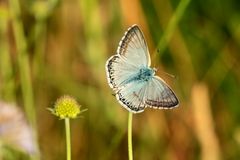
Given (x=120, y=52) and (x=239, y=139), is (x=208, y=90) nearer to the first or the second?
(x=239, y=139)

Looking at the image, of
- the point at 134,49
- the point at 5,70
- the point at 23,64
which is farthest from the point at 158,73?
the point at 134,49

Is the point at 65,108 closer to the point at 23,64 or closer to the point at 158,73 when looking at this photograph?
the point at 23,64

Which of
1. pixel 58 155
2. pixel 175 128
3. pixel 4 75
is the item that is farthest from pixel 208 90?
pixel 4 75

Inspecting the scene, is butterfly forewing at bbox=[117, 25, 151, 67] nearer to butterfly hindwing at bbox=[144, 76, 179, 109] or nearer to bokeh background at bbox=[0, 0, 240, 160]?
butterfly hindwing at bbox=[144, 76, 179, 109]

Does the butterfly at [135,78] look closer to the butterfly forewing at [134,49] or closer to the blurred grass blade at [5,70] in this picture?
the butterfly forewing at [134,49]

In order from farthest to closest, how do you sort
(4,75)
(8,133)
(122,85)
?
(4,75), (8,133), (122,85)

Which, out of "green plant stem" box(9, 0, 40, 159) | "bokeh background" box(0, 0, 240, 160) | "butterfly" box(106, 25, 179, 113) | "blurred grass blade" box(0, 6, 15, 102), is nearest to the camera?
"butterfly" box(106, 25, 179, 113)

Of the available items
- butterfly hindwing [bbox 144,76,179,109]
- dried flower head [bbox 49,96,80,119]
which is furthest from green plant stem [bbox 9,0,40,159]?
butterfly hindwing [bbox 144,76,179,109]

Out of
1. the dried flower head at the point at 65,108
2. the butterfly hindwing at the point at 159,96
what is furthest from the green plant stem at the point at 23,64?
the butterfly hindwing at the point at 159,96
